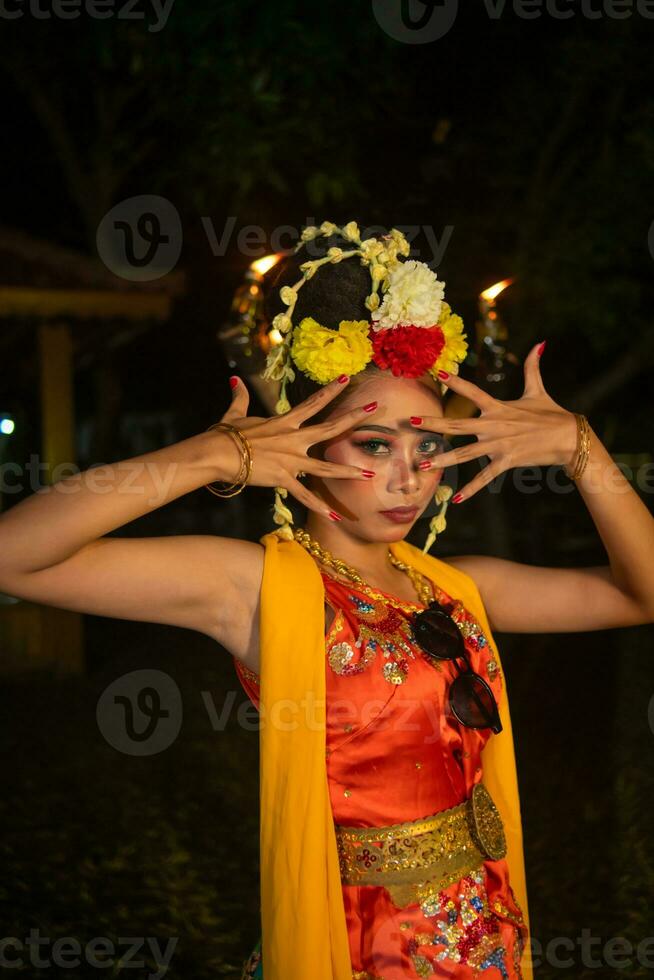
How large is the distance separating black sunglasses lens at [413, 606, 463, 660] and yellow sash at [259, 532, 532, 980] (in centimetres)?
21

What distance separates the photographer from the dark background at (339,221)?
198 inches


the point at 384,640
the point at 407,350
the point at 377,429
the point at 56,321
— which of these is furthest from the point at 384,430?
the point at 56,321

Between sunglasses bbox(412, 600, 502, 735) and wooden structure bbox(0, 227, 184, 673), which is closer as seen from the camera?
sunglasses bbox(412, 600, 502, 735)

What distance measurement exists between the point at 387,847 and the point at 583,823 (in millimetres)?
4013

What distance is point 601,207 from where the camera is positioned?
24.7 ft

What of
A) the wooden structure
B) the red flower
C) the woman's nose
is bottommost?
the woman's nose

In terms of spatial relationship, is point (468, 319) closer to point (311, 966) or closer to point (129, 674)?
point (129, 674)

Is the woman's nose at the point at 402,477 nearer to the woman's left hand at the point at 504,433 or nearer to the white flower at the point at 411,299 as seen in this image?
the woman's left hand at the point at 504,433

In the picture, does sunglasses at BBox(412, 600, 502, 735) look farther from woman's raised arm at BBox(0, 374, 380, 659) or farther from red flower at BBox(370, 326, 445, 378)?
red flower at BBox(370, 326, 445, 378)

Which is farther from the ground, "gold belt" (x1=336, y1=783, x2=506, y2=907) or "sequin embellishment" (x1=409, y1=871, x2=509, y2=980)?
"gold belt" (x1=336, y1=783, x2=506, y2=907)

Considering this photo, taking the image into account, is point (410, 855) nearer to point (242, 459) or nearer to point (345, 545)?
point (345, 545)

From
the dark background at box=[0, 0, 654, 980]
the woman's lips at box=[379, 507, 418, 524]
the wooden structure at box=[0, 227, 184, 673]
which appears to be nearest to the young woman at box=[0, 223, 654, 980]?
the woman's lips at box=[379, 507, 418, 524]

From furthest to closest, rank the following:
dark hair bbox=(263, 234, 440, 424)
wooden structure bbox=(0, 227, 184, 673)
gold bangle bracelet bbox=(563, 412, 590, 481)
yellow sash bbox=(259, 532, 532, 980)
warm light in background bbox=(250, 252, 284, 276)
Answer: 1. wooden structure bbox=(0, 227, 184, 673)
2. warm light in background bbox=(250, 252, 284, 276)
3. dark hair bbox=(263, 234, 440, 424)
4. gold bangle bracelet bbox=(563, 412, 590, 481)
5. yellow sash bbox=(259, 532, 532, 980)

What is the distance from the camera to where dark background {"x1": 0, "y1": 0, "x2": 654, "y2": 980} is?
5035 millimetres
